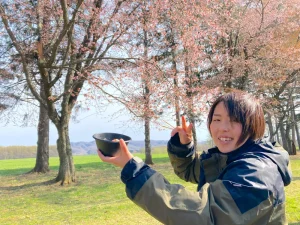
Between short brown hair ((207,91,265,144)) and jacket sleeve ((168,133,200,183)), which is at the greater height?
short brown hair ((207,91,265,144))

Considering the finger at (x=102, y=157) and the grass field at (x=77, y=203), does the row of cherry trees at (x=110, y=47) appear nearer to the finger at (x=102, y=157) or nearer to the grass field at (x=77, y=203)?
the grass field at (x=77, y=203)

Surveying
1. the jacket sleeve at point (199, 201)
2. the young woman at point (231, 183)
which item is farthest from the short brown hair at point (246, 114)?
the jacket sleeve at point (199, 201)

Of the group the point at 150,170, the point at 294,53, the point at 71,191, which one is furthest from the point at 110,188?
the point at 294,53

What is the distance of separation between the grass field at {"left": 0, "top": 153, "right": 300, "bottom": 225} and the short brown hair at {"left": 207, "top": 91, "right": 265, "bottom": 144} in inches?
141

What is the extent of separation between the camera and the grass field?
16.5 feet

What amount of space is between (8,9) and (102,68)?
11.7 ft

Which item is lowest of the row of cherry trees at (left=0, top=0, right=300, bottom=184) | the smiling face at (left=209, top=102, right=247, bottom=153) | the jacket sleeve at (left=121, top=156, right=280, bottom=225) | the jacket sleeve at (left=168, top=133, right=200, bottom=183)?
the jacket sleeve at (left=121, top=156, right=280, bottom=225)

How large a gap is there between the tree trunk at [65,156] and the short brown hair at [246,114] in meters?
9.78

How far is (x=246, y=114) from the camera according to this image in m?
1.34

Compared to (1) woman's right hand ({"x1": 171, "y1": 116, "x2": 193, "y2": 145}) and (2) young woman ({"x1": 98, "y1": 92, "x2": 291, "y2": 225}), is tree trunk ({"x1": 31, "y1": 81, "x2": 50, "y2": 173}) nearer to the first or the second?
(1) woman's right hand ({"x1": 171, "y1": 116, "x2": 193, "y2": 145})

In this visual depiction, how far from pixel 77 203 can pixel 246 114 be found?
278 inches

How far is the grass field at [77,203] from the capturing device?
16.5 ft

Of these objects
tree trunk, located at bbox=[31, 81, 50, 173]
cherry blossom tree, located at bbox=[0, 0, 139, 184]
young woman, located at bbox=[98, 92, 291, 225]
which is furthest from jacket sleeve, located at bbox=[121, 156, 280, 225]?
tree trunk, located at bbox=[31, 81, 50, 173]

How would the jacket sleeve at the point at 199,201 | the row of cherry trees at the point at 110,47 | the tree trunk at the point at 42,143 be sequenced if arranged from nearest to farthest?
the jacket sleeve at the point at 199,201 < the row of cherry trees at the point at 110,47 < the tree trunk at the point at 42,143
